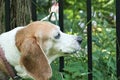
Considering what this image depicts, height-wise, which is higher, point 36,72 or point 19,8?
point 19,8

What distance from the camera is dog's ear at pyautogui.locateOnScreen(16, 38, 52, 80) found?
3998 mm

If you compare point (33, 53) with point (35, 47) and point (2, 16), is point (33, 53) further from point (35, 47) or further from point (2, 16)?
point (2, 16)

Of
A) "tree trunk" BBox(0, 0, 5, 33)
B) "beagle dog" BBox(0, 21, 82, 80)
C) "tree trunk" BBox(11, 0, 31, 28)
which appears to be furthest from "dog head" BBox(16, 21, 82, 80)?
"tree trunk" BBox(0, 0, 5, 33)

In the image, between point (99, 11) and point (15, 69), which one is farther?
point (99, 11)

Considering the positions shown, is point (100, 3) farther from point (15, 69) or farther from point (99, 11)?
point (15, 69)

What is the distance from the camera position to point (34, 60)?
4.06 meters

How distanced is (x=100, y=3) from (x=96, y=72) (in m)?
3.01

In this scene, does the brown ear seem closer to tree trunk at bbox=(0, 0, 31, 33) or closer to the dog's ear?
the dog's ear

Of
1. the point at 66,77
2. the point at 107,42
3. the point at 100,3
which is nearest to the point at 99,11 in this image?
the point at 100,3

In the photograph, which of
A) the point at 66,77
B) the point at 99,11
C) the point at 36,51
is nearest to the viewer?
the point at 36,51

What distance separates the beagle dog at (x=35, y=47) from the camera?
4.03 meters

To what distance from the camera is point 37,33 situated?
414 centimetres

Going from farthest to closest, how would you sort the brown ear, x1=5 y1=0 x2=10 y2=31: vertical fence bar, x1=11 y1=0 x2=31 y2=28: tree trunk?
x1=11 y1=0 x2=31 y2=28: tree trunk, x1=5 y1=0 x2=10 y2=31: vertical fence bar, the brown ear

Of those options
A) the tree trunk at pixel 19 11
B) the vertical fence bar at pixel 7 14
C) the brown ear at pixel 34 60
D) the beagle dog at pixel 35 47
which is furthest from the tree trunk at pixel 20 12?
the brown ear at pixel 34 60
